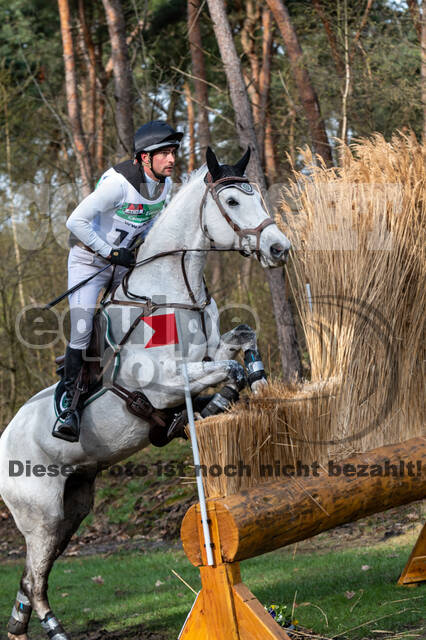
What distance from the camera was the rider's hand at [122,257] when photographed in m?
4.21

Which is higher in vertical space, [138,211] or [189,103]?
[189,103]

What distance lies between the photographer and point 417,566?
4781mm

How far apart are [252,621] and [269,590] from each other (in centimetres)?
255

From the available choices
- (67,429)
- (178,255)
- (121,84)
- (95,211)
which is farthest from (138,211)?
(121,84)

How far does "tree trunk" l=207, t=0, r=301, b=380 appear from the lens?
8.88m

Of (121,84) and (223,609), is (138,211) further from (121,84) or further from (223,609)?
(121,84)

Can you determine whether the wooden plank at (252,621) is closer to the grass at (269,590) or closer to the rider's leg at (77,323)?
the grass at (269,590)

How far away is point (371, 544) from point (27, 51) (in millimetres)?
12454

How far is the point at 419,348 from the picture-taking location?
3988 millimetres

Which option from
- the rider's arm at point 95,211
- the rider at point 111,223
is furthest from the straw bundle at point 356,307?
the rider's arm at point 95,211

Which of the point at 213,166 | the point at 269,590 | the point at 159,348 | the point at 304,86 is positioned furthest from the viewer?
the point at 304,86

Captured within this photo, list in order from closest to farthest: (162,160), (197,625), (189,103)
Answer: (197,625) → (162,160) → (189,103)

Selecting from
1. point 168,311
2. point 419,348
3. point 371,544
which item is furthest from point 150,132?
point 371,544

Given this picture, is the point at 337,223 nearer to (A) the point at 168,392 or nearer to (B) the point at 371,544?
(A) the point at 168,392
